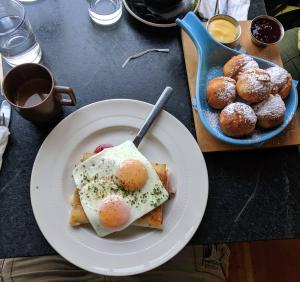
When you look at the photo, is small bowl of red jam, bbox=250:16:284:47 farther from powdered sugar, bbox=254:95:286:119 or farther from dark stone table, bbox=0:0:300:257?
powdered sugar, bbox=254:95:286:119

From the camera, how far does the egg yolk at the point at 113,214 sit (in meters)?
0.89

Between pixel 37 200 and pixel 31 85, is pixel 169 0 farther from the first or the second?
pixel 37 200

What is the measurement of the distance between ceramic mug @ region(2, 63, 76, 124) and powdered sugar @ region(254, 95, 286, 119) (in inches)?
19.6

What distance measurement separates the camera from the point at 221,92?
101 centimetres

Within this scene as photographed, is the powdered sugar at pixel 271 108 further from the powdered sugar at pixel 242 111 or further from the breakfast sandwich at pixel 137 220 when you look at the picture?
the breakfast sandwich at pixel 137 220

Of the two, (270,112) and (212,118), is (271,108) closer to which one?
(270,112)

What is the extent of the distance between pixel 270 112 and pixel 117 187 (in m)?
0.45

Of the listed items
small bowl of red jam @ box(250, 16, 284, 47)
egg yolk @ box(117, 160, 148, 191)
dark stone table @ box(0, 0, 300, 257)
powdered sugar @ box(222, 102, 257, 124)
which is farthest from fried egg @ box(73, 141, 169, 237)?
small bowl of red jam @ box(250, 16, 284, 47)

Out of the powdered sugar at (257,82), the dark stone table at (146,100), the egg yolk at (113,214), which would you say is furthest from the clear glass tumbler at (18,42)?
the powdered sugar at (257,82)

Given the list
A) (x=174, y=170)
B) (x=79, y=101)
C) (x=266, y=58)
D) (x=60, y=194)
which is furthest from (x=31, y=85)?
(x=266, y=58)

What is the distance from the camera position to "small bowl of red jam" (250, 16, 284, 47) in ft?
3.77

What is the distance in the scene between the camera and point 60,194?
A: 941mm

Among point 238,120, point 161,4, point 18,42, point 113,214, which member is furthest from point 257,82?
point 18,42

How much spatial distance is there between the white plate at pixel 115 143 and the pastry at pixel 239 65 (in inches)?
8.7
